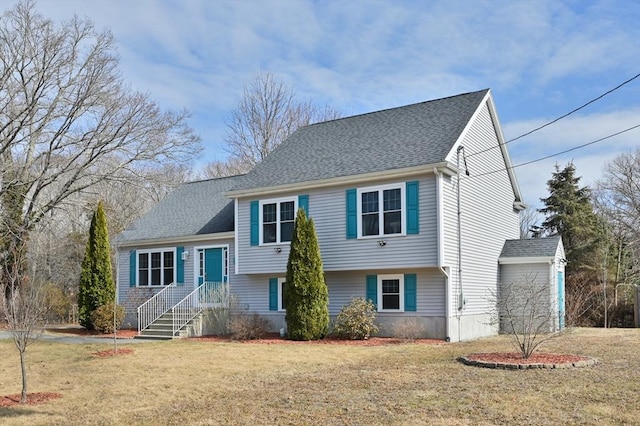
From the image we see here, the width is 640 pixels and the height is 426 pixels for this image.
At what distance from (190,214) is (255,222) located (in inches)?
215

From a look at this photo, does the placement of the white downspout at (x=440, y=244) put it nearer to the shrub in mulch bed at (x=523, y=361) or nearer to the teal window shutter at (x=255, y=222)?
the shrub in mulch bed at (x=523, y=361)

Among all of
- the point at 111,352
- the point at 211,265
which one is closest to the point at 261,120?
the point at 211,265

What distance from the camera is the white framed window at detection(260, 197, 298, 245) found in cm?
2062

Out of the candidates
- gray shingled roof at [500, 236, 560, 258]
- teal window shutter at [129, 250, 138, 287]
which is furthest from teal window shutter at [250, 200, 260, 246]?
gray shingled roof at [500, 236, 560, 258]

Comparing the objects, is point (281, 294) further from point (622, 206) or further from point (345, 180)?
point (622, 206)

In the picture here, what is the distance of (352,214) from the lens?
1912 centimetres

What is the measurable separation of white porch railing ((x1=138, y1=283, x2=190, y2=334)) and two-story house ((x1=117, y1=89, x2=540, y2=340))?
140mm

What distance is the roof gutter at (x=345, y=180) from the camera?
17766mm

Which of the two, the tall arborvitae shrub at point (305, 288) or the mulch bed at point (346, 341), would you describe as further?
the tall arborvitae shrub at point (305, 288)

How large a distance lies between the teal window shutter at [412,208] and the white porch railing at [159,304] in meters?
9.57

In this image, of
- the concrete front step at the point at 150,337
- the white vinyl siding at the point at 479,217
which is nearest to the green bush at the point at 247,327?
the concrete front step at the point at 150,337

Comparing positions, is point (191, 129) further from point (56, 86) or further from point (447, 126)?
point (447, 126)

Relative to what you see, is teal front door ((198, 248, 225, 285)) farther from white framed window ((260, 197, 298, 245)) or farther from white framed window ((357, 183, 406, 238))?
white framed window ((357, 183, 406, 238))

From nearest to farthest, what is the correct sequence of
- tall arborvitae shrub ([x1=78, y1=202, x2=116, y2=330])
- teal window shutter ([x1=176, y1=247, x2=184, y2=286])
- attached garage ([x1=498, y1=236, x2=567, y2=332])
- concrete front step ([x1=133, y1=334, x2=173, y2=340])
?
concrete front step ([x1=133, y1=334, x2=173, y2=340])
attached garage ([x1=498, y1=236, x2=567, y2=332])
tall arborvitae shrub ([x1=78, y1=202, x2=116, y2=330])
teal window shutter ([x1=176, y1=247, x2=184, y2=286])
